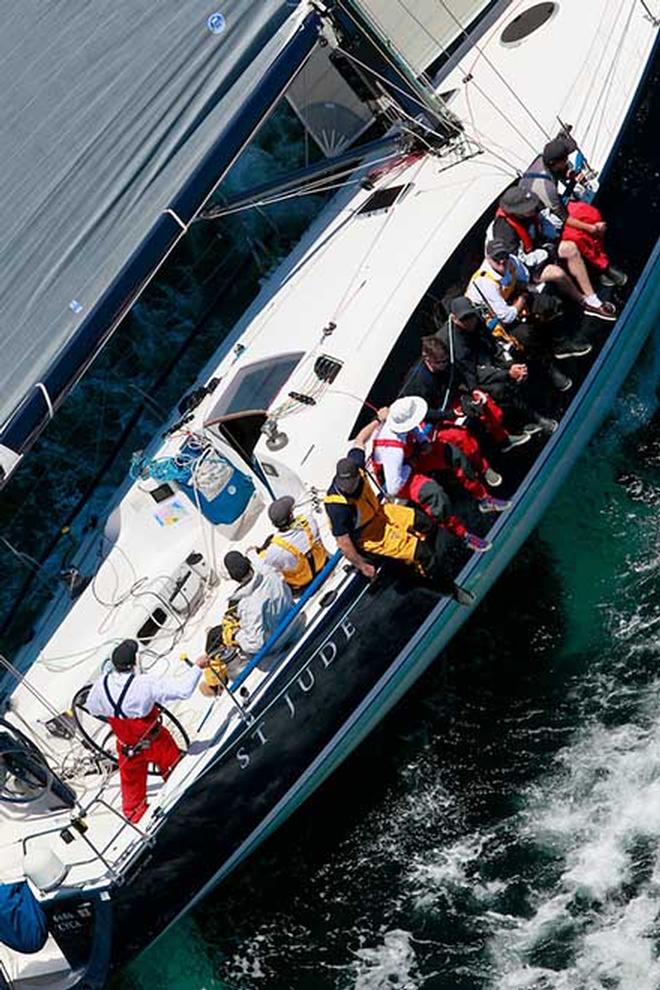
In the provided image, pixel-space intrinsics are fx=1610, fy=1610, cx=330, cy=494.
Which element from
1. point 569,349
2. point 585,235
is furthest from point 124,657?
point 585,235

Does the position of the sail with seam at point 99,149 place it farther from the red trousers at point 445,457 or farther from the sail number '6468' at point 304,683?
the sail number '6468' at point 304,683

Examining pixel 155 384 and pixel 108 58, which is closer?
pixel 108 58

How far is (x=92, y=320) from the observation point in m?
9.18

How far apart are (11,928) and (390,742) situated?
9.01 feet

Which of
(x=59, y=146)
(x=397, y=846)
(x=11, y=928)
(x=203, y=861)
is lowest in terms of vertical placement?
(x=397, y=846)

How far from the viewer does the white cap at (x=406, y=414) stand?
9.28m

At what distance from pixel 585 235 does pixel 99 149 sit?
10.0 ft

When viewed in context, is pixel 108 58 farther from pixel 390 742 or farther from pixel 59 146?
pixel 390 742

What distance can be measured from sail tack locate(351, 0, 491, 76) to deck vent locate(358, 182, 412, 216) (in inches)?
37.4

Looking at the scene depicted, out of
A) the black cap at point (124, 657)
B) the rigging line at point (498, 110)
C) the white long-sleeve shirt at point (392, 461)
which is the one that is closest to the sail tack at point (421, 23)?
the rigging line at point (498, 110)

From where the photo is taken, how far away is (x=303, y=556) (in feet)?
31.4

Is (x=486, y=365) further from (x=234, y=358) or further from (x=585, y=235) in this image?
(x=234, y=358)

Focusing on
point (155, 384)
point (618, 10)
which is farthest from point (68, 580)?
point (618, 10)

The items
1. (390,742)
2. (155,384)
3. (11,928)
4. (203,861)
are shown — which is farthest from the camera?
(155,384)
